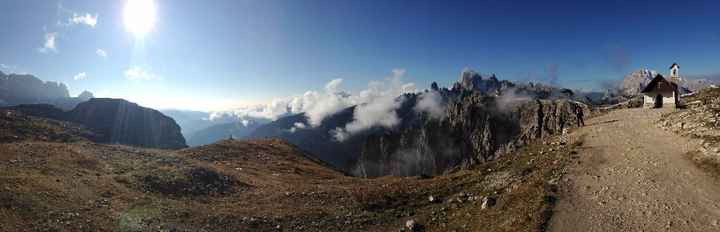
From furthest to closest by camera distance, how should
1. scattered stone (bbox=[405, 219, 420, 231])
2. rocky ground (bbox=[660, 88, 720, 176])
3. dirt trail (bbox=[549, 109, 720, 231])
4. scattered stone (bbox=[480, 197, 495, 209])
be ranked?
scattered stone (bbox=[405, 219, 420, 231]) → scattered stone (bbox=[480, 197, 495, 209]) → rocky ground (bbox=[660, 88, 720, 176]) → dirt trail (bbox=[549, 109, 720, 231])

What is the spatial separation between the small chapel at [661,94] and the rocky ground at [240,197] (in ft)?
82.7

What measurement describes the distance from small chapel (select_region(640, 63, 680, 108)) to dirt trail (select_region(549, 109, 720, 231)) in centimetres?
2446

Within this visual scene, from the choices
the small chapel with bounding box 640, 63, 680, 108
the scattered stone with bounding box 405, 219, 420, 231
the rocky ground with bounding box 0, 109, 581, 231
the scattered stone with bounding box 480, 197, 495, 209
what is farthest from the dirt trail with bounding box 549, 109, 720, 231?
the small chapel with bounding box 640, 63, 680, 108

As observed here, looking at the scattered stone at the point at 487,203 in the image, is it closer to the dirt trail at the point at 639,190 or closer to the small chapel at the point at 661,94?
the dirt trail at the point at 639,190

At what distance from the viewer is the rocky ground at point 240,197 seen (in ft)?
65.7

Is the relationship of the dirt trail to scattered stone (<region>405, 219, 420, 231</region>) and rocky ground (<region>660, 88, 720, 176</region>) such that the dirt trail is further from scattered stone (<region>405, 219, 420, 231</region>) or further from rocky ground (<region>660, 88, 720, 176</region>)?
scattered stone (<region>405, 219, 420, 231</region>)

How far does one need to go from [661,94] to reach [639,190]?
124 feet

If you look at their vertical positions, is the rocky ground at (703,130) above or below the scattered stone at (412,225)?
above

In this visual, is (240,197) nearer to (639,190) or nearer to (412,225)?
(412,225)

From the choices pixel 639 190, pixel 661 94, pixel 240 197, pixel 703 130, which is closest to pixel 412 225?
pixel 639 190

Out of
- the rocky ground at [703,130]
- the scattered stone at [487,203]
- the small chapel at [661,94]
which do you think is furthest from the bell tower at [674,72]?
the scattered stone at [487,203]

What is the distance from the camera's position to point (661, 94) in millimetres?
47594

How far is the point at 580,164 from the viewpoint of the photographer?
2436 centimetres

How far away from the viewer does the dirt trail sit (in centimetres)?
1641
